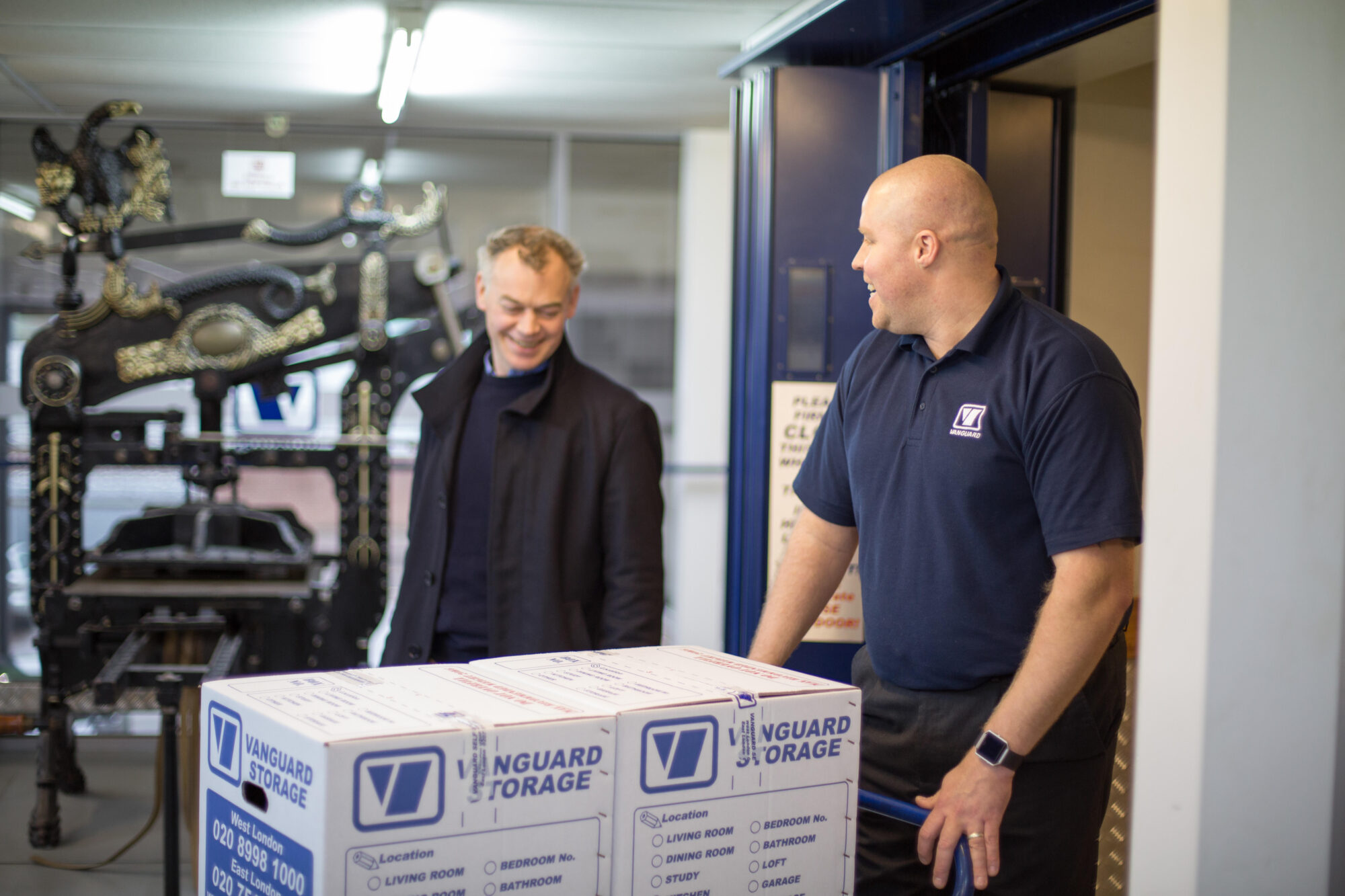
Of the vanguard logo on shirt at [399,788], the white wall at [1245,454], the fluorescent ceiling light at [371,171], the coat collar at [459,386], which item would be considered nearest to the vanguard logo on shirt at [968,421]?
the white wall at [1245,454]

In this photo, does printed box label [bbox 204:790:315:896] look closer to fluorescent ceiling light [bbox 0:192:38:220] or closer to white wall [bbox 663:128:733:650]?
white wall [bbox 663:128:733:650]

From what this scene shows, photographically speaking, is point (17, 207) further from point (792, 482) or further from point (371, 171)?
point (792, 482)

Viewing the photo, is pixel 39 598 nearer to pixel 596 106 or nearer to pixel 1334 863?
pixel 596 106

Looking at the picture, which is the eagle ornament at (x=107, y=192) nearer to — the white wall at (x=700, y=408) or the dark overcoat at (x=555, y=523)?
the dark overcoat at (x=555, y=523)

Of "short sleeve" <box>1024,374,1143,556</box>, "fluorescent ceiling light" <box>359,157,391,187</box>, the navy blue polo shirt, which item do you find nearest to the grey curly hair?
the navy blue polo shirt

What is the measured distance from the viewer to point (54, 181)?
11.7ft

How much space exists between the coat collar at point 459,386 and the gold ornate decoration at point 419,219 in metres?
1.68

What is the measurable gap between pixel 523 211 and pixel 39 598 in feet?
8.77

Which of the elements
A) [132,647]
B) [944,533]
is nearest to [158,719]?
[132,647]

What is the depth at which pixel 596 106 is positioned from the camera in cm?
478

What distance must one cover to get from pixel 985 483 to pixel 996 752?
371 millimetres

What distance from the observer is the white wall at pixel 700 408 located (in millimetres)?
5363

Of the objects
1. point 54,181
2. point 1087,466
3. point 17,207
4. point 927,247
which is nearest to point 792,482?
point 927,247

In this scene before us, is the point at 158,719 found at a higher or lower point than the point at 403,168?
lower
